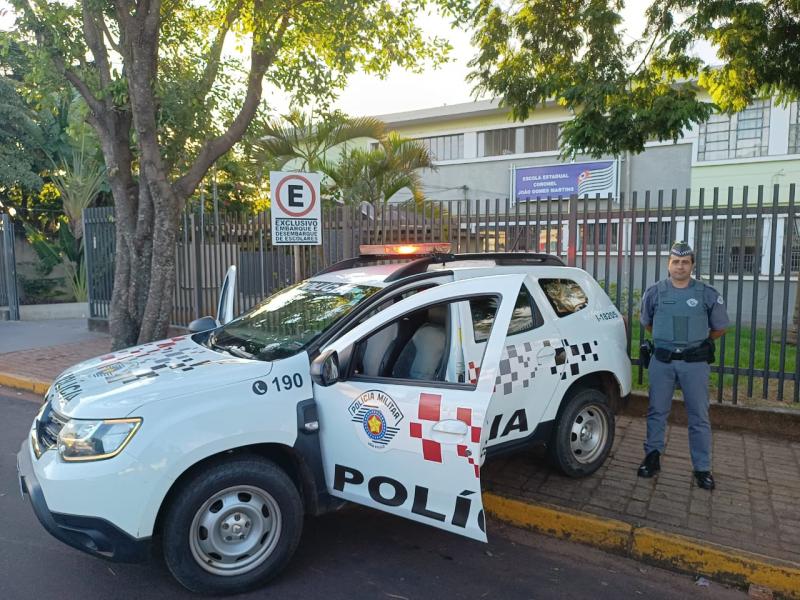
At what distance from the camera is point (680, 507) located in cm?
400

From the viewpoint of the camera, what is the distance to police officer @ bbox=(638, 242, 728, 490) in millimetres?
4281

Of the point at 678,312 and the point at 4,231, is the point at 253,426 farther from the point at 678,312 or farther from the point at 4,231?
the point at 4,231

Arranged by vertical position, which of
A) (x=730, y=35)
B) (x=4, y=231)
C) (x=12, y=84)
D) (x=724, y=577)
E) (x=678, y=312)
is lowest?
(x=724, y=577)

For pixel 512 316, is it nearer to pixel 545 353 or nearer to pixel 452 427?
pixel 545 353

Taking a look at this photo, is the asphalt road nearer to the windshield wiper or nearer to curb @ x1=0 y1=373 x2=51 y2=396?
the windshield wiper

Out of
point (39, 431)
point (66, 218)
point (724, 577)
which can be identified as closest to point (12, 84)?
point (66, 218)

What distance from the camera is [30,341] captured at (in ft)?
36.6

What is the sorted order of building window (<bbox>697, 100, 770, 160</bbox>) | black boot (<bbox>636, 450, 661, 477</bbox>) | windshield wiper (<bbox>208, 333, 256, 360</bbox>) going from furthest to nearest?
building window (<bbox>697, 100, 770, 160</bbox>), black boot (<bbox>636, 450, 661, 477</bbox>), windshield wiper (<bbox>208, 333, 256, 360</bbox>)

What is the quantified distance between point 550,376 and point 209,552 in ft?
7.86

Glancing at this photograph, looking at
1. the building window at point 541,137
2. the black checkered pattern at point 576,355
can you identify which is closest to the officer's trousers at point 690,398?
the black checkered pattern at point 576,355

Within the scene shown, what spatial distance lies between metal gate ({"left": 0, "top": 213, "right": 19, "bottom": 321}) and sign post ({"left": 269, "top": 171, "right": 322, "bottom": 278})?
1065cm

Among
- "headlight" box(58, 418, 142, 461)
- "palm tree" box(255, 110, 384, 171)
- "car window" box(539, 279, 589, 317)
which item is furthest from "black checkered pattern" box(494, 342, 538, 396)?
"palm tree" box(255, 110, 384, 171)

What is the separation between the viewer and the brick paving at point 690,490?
370cm

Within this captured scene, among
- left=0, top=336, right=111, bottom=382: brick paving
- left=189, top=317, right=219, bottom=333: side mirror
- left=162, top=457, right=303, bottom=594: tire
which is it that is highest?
left=189, top=317, right=219, bottom=333: side mirror
